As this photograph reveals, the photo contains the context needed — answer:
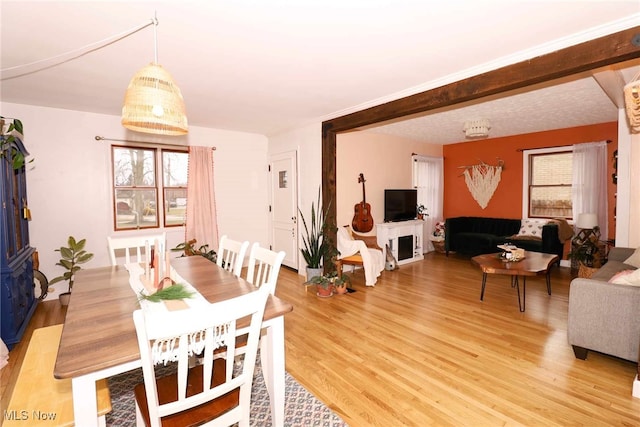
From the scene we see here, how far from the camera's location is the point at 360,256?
4414 millimetres

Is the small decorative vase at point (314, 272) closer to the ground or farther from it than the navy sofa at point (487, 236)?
closer to the ground

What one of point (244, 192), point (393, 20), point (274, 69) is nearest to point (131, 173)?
point (244, 192)

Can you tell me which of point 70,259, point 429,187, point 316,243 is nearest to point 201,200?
point 70,259

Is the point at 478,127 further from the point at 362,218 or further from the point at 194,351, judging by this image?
the point at 194,351

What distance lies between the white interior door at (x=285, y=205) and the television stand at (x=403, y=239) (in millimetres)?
1511

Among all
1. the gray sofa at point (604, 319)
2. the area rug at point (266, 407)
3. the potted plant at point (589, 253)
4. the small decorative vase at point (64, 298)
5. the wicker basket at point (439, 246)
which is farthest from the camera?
the wicker basket at point (439, 246)

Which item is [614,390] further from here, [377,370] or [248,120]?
[248,120]

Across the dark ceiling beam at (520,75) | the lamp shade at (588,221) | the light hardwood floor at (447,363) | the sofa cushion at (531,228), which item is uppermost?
the dark ceiling beam at (520,75)

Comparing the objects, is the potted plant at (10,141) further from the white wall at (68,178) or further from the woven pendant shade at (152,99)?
the woven pendant shade at (152,99)

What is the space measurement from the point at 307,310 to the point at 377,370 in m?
1.31

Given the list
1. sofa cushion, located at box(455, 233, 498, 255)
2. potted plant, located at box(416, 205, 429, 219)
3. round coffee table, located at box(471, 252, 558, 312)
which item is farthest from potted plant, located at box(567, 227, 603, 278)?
potted plant, located at box(416, 205, 429, 219)

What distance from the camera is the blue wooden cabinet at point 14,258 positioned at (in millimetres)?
2627

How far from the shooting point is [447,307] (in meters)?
3.46

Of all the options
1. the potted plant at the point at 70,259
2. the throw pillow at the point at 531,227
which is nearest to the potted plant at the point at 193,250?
the potted plant at the point at 70,259
